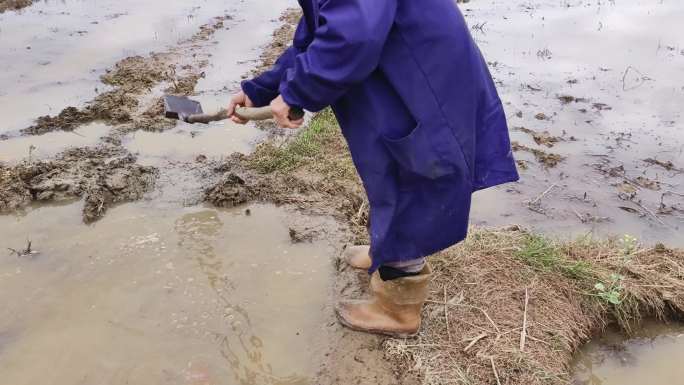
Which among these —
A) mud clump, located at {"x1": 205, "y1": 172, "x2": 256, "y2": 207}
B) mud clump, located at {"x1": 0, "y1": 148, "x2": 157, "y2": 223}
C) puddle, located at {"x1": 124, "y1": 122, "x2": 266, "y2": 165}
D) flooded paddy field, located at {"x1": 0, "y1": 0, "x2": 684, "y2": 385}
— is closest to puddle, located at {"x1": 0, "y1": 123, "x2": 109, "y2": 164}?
flooded paddy field, located at {"x1": 0, "y1": 0, "x2": 684, "y2": 385}

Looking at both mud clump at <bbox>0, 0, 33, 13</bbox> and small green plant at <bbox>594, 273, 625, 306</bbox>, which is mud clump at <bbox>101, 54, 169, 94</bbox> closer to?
mud clump at <bbox>0, 0, 33, 13</bbox>

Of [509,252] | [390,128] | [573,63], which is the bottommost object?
[573,63]

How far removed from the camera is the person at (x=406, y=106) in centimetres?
180

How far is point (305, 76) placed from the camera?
6.14ft

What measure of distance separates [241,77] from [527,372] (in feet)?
14.8

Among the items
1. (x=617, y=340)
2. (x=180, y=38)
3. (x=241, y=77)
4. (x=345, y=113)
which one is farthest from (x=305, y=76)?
(x=180, y=38)

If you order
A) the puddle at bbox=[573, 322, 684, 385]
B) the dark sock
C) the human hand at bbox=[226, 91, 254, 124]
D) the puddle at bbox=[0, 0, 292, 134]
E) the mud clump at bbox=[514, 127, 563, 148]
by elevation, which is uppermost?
the human hand at bbox=[226, 91, 254, 124]

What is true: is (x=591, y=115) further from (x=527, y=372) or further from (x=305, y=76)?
(x=305, y=76)

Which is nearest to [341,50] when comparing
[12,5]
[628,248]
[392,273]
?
[392,273]

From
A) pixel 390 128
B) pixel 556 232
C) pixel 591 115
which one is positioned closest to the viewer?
pixel 390 128

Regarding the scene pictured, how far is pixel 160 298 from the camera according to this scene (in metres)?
2.85

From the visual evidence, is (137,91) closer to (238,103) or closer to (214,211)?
(214,211)

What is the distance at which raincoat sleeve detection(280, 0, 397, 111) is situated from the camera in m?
1.73

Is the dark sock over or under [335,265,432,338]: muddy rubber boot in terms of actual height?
over
